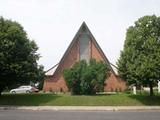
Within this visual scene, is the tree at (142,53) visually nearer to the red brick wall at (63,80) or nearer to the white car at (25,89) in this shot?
the red brick wall at (63,80)

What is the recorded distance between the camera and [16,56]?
40812 millimetres

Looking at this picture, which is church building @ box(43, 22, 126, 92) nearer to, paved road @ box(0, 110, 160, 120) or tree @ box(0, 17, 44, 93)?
tree @ box(0, 17, 44, 93)

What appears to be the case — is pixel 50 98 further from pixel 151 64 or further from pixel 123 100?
pixel 151 64

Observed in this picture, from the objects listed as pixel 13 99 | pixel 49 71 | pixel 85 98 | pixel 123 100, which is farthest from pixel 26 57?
pixel 49 71

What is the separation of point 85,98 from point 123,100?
3584mm

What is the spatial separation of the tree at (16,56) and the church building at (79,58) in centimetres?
1808

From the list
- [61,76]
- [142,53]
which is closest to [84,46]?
[61,76]

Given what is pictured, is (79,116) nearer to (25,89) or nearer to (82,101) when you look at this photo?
(82,101)

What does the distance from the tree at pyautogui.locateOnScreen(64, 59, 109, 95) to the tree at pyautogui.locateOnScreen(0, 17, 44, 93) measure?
16.9 ft

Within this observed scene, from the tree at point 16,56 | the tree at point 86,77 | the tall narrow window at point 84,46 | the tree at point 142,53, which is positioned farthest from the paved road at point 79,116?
the tall narrow window at point 84,46

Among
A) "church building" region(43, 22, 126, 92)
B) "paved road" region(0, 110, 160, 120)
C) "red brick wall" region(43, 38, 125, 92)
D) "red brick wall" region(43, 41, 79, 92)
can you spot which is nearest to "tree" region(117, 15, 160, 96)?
"paved road" region(0, 110, 160, 120)

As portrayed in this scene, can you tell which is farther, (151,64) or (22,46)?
(22,46)

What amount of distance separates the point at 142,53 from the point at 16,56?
12312 mm

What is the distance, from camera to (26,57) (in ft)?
137
